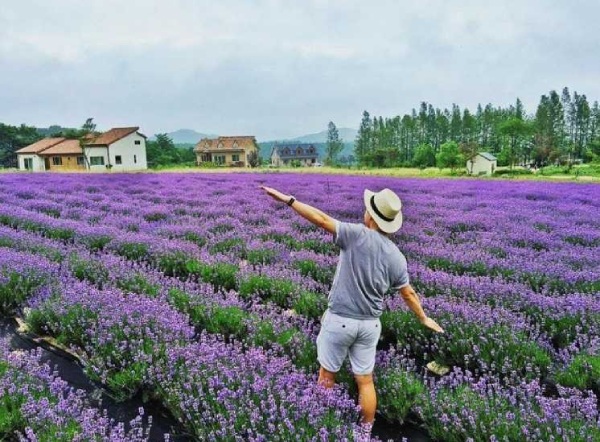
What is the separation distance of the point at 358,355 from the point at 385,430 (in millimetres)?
611

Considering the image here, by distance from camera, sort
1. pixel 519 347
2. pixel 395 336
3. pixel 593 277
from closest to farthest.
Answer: pixel 519 347
pixel 395 336
pixel 593 277

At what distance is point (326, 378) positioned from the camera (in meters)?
2.99

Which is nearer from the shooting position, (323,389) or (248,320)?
(323,389)

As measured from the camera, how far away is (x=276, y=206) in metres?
12.6

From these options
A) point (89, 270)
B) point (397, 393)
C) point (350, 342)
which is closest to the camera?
point (350, 342)

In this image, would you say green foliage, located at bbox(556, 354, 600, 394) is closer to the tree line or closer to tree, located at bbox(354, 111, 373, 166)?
the tree line

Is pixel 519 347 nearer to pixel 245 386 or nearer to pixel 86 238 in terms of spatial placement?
pixel 245 386

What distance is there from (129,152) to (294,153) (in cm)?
5523

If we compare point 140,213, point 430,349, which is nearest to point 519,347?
point 430,349

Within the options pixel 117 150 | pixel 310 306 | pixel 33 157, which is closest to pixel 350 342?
pixel 310 306

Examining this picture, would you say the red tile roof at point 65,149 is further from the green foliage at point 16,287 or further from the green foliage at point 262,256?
the green foliage at point 16,287

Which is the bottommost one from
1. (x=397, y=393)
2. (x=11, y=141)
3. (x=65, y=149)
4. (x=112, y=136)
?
(x=397, y=393)

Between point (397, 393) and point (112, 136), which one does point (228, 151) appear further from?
point (397, 393)

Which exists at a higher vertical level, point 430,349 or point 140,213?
point 140,213
